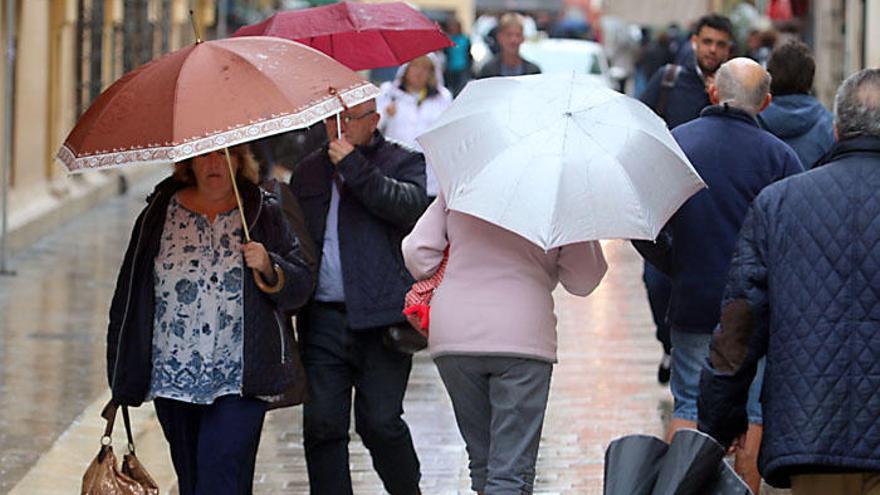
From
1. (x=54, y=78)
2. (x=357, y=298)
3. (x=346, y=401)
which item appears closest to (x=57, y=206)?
(x=54, y=78)

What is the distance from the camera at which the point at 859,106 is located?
5504 millimetres

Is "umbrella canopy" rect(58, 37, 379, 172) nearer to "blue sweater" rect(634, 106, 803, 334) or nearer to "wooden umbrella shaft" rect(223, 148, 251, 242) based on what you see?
"wooden umbrella shaft" rect(223, 148, 251, 242)

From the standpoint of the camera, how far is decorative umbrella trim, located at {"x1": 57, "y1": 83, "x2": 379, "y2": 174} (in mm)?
5863

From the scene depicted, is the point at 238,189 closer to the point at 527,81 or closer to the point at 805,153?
the point at 527,81

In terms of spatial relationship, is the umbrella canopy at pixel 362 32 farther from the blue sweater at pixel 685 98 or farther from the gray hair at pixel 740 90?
the blue sweater at pixel 685 98

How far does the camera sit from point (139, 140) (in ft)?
19.7

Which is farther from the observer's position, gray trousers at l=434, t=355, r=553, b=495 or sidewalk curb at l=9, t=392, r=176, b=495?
sidewalk curb at l=9, t=392, r=176, b=495

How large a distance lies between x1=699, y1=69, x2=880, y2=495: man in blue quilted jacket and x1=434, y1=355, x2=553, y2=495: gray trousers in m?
0.97

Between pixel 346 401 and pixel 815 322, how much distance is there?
Result: 249 cm

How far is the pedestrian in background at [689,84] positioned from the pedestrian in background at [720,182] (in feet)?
7.31

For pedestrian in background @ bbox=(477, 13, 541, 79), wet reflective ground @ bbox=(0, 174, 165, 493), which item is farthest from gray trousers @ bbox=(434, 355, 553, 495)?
pedestrian in background @ bbox=(477, 13, 541, 79)

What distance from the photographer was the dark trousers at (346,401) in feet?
24.1

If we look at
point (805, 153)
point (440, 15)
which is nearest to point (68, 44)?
point (805, 153)

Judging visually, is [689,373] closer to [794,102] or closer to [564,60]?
[794,102]
